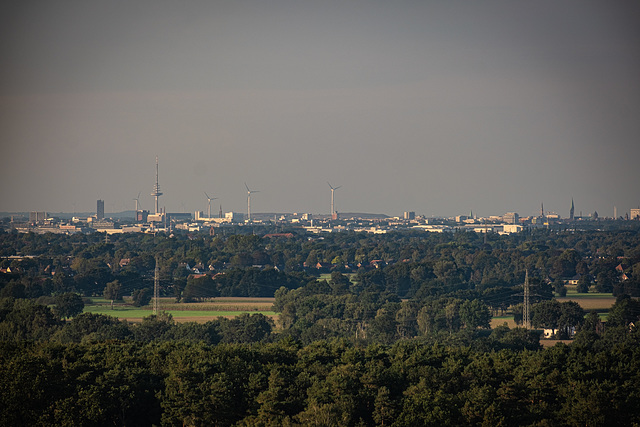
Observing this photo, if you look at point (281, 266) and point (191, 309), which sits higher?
point (281, 266)

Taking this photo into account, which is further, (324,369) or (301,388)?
(324,369)

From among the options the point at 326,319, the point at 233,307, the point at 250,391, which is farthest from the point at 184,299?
the point at 250,391

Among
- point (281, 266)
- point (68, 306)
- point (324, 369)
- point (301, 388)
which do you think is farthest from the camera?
point (281, 266)

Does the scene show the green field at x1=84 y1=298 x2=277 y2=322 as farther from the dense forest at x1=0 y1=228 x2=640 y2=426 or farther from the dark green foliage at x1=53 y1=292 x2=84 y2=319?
the dense forest at x1=0 y1=228 x2=640 y2=426

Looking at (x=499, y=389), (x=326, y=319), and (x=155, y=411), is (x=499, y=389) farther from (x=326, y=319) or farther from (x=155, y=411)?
(x=326, y=319)

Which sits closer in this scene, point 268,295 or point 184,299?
point 184,299

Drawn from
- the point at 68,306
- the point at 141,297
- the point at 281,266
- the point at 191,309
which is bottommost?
the point at 191,309

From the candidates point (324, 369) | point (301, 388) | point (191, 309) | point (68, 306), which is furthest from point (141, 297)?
point (301, 388)

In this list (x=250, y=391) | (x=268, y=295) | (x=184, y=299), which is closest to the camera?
(x=250, y=391)

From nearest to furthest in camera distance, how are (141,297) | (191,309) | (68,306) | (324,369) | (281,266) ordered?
(324,369), (68,306), (191,309), (141,297), (281,266)

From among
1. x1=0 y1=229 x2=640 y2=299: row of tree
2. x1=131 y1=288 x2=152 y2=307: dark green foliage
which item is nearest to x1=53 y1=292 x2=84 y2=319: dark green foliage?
x1=131 y1=288 x2=152 y2=307: dark green foliage

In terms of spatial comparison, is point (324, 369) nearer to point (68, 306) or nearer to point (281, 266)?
point (68, 306)
